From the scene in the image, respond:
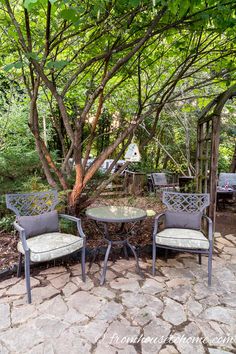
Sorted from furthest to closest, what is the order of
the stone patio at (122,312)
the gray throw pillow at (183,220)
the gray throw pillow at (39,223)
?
1. the gray throw pillow at (183,220)
2. the gray throw pillow at (39,223)
3. the stone patio at (122,312)

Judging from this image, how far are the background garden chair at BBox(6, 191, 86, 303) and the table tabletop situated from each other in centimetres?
20

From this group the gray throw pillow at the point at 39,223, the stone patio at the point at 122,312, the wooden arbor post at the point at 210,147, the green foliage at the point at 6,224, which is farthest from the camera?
the green foliage at the point at 6,224

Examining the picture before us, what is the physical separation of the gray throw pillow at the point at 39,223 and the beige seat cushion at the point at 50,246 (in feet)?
0.19

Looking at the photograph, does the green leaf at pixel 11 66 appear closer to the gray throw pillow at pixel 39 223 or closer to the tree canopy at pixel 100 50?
the tree canopy at pixel 100 50

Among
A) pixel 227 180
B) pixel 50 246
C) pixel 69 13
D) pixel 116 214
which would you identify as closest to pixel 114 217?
pixel 116 214

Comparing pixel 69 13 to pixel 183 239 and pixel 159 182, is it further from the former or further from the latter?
pixel 159 182

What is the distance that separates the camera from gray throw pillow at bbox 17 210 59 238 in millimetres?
2307

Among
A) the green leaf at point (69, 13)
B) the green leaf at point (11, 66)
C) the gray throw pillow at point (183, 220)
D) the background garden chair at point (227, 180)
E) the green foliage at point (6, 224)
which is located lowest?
the green foliage at point (6, 224)

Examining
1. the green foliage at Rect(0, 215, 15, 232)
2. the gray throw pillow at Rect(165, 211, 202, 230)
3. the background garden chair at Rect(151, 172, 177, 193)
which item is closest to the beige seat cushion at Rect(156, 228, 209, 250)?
the gray throw pillow at Rect(165, 211, 202, 230)

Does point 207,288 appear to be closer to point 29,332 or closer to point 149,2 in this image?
point 29,332

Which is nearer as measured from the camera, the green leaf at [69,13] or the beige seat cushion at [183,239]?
the green leaf at [69,13]

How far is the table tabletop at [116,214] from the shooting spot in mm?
2365

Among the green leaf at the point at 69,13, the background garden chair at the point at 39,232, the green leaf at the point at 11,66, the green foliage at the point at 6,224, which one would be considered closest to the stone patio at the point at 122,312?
the background garden chair at the point at 39,232

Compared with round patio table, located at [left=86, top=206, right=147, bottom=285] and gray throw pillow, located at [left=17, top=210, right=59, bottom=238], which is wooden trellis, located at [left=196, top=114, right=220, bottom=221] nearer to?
round patio table, located at [left=86, top=206, right=147, bottom=285]
